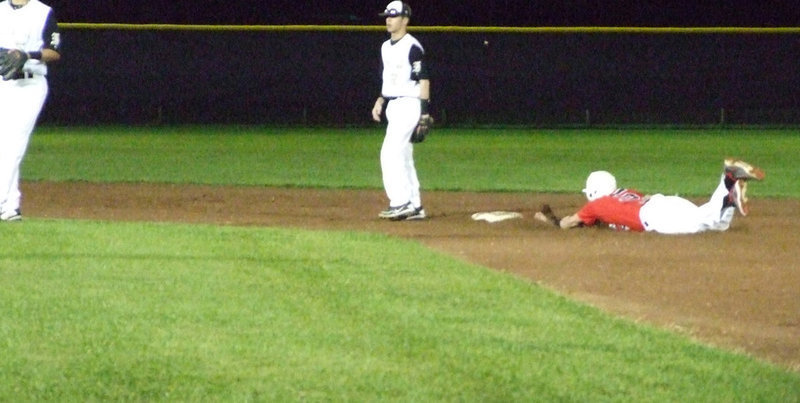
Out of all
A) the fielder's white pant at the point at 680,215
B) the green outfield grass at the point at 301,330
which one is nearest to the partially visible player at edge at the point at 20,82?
the green outfield grass at the point at 301,330

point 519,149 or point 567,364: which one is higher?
point 567,364

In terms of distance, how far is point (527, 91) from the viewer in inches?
1340

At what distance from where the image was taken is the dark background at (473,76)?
33125 millimetres

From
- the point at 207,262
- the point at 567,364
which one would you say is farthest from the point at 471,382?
the point at 207,262

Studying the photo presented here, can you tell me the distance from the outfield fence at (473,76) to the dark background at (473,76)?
0.08 ft

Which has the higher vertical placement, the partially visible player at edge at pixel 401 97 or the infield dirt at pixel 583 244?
the partially visible player at edge at pixel 401 97

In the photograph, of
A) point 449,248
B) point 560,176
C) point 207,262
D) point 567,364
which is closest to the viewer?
point 567,364

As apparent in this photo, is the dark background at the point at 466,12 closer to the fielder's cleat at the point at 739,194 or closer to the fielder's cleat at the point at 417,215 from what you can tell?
the fielder's cleat at the point at 417,215

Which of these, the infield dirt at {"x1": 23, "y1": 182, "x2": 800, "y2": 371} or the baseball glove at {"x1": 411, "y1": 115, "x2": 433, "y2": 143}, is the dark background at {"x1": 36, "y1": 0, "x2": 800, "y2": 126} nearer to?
the infield dirt at {"x1": 23, "y1": 182, "x2": 800, "y2": 371}

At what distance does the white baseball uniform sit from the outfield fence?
21.4m

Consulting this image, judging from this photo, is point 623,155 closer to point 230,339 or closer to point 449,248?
point 449,248

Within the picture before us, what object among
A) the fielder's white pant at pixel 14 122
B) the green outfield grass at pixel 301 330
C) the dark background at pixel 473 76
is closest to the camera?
the green outfield grass at pixel 301 330

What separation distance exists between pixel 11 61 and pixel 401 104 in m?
3.33

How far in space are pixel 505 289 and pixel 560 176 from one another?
9.97 meters
